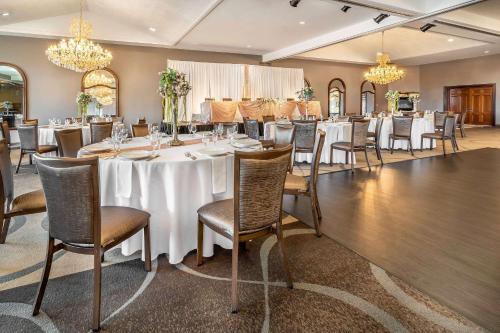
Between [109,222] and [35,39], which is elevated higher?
[35,39]

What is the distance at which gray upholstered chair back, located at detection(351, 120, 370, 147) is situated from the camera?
5785 mm

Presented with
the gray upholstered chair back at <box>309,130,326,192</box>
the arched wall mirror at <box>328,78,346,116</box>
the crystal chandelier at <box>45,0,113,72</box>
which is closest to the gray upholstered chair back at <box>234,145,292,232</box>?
the gray upholstered chair back at <box>309,130,326,192</box>

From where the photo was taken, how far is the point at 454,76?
16.0 m

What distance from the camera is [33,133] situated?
5.77m

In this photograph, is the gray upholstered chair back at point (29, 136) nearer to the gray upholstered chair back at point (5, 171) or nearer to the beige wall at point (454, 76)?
the gray upholstered chair back at point (5, 171)

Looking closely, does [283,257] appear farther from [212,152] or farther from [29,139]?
[29,139]

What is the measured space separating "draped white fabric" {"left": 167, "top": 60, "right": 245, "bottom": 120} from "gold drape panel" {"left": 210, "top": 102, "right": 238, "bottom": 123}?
137cm

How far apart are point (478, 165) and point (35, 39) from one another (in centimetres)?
1168

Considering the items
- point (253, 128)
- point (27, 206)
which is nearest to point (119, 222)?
point (27, 206)

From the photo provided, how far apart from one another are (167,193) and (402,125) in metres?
6.70

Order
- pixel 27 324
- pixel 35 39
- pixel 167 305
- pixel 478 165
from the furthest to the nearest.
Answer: pixel 35 39 < pixel 478 165 < pixel 167 305 < pixel 27 324

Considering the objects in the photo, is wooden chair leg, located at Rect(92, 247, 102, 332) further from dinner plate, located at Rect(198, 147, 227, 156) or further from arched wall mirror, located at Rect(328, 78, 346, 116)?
arched wall mirror, located at Rect(328, 78, 346, 116)

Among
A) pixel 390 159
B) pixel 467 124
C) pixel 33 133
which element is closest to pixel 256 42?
pixel 390 159

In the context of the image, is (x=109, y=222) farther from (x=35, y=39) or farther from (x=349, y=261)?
(x=35, y=39)
